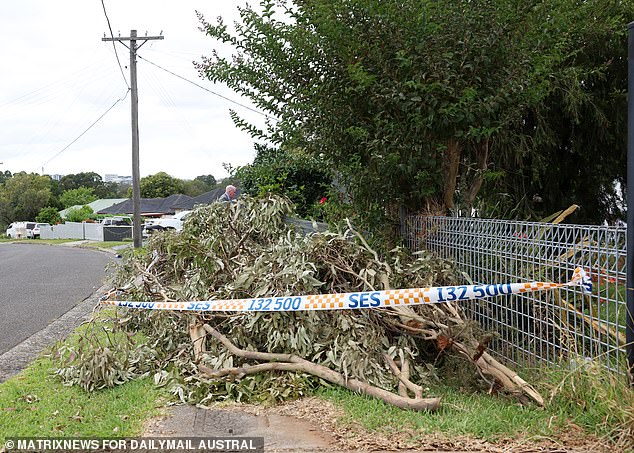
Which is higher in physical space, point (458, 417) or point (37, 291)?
point (458, 417)

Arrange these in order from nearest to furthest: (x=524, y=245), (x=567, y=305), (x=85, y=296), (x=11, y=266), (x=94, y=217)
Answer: (x=567, y=305)
(x=524, y=245)
(x=85, y=296)
(x=11, y=266)
(x=94, y=217)

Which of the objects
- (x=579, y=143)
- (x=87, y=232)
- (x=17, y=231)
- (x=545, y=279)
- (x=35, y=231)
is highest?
(x=579, y=143)

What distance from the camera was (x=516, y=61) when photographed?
6.34 metres

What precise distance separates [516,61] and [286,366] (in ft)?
11.3

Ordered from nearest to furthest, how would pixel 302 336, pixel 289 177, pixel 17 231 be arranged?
pixel 302 336 → pixel 289 177 → pixel 17 231

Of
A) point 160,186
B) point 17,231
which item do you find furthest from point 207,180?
point 17,231

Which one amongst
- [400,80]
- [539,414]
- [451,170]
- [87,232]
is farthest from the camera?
[87,232]

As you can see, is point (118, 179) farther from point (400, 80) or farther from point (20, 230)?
point (400, 80)

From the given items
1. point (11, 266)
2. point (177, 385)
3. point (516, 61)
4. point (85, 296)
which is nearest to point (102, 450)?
point (177, 385)

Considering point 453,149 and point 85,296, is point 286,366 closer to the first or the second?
point 453,149

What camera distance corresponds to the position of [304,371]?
5434 millimetres

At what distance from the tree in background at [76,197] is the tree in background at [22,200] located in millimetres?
15104

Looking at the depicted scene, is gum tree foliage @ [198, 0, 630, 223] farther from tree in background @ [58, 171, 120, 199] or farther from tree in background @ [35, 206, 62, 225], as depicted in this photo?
tree in background @ [58, 171, 120, 199]

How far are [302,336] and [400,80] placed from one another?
104 inches
